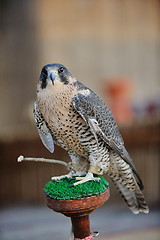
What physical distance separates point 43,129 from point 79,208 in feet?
1.63

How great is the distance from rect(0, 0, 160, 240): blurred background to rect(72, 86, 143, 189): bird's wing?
7.69ft

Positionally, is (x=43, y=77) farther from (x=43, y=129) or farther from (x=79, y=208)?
(x=79, y=208)

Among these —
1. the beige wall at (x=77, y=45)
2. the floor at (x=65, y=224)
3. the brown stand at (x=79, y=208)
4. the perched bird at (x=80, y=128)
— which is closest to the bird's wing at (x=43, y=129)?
the perched bird at (x=80, y=128)

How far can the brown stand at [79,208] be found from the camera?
4.64ft

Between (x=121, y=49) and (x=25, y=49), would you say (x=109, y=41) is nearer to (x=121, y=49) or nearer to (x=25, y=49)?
(x=121, y=49)

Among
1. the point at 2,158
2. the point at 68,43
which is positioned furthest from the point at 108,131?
the point at 68,43

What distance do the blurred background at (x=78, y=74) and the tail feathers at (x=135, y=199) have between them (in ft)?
6.83

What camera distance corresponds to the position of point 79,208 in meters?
1.41

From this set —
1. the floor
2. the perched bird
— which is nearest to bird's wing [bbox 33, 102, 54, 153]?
the perched bird

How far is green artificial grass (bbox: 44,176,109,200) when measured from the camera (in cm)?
144

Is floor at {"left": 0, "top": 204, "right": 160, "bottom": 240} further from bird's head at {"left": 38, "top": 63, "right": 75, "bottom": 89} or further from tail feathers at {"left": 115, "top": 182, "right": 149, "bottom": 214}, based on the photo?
bird's head at {"left": 38, "top": 63, "right": 75, "bottom": 89}

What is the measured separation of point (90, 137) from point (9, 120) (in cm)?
402

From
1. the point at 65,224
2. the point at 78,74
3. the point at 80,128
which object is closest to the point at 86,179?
the point at 80,128

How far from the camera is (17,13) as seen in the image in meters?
5.23
